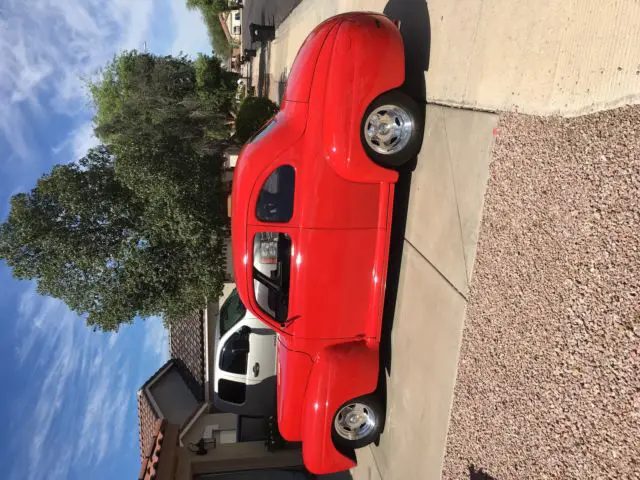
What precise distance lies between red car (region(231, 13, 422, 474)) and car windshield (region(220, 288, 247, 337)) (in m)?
3.00

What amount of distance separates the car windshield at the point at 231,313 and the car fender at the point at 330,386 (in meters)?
3.22

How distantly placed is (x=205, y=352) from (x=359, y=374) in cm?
924

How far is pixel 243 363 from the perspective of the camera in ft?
27.6

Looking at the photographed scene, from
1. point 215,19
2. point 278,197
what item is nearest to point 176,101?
point 278,197

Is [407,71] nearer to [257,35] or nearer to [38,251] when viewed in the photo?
[38,251]

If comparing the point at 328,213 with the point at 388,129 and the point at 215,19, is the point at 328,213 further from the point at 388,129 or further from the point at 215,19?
the point at 215,19

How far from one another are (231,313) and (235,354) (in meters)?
0.72

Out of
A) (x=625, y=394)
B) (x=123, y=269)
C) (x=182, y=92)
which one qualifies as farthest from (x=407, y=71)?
(x=182, y=92)

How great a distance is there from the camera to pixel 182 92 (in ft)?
41.3

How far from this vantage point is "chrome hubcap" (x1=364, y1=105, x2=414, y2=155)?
4.86m

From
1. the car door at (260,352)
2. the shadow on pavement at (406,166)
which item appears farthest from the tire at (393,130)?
the car door at (260,352)

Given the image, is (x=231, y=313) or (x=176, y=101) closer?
(x=231, y=313)

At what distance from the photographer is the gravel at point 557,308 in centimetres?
271

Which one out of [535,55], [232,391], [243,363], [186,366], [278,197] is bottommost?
[186,366]
